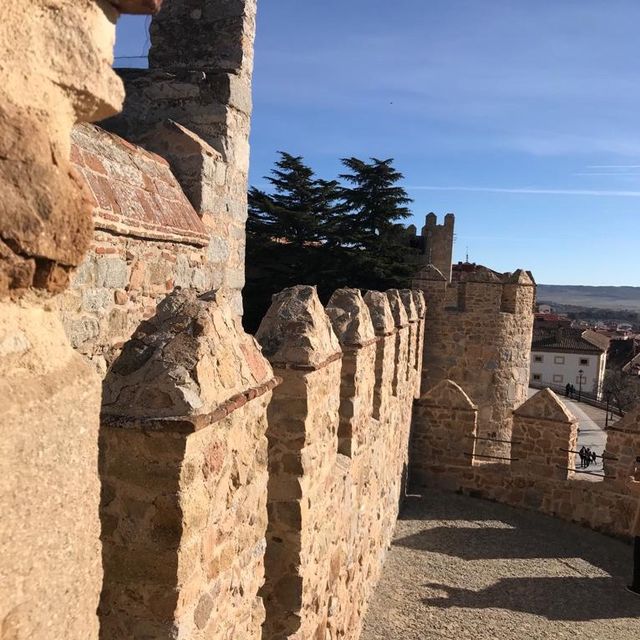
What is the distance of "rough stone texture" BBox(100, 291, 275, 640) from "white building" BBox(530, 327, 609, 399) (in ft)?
183

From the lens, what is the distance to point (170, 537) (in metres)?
2.20

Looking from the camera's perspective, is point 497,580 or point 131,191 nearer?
point 131,191

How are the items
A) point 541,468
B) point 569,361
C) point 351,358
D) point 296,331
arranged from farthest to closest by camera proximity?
1. point 569,361
2. point 541,468
3. point 351,358
4. point 296,331

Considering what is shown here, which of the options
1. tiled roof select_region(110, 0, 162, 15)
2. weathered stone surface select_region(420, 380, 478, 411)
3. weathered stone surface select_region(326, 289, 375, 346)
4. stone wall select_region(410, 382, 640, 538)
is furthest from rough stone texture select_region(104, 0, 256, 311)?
stone wall select_region(410, 382, 640, 538)

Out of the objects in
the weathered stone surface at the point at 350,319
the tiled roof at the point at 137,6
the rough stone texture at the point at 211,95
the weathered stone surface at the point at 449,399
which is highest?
the rough stone texture at the point at 211,95

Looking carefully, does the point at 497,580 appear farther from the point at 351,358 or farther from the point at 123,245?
the point at 123,245

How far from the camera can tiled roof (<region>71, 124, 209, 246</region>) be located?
3.90 meters

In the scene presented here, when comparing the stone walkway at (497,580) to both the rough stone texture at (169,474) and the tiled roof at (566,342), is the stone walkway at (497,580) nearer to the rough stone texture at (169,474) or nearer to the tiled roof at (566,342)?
the rough stone texture at (169,474)

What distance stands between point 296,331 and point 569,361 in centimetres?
5760

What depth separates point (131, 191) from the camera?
4406 millimetres

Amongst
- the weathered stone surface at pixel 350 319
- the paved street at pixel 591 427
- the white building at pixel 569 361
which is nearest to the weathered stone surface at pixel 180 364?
the weathered stone surface at pixel 350 319

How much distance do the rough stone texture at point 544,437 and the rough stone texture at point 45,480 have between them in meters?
11.2

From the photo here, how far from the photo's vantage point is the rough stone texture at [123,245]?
12.6 ft

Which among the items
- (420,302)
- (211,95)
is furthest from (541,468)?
(211,95)
